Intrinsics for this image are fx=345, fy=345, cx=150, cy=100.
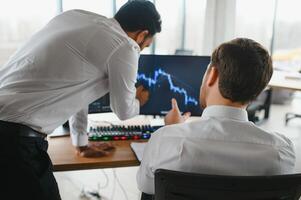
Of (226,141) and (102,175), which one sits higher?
(226,141)

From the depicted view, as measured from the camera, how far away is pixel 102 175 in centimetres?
284

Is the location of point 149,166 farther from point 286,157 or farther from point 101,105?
point 101,105

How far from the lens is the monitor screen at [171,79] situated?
1.87m

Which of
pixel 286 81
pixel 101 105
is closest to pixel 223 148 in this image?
pixel 101 105

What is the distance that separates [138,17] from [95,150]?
0.62m

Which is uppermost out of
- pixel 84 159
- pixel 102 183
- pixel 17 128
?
pixel 17 128

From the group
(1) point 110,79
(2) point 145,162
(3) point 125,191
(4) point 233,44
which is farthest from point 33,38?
(3) point 125,191

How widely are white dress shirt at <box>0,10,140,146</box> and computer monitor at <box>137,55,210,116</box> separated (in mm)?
443

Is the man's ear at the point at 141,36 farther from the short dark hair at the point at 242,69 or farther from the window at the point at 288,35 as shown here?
the window at the point at 288,35

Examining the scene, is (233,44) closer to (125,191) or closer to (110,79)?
(110,79)

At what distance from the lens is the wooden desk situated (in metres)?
1.47

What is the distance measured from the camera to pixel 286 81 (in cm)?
375

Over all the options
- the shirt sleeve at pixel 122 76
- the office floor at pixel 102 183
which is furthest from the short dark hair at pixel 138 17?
the office floor at pixel 102 183

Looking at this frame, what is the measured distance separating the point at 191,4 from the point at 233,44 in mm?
3911
